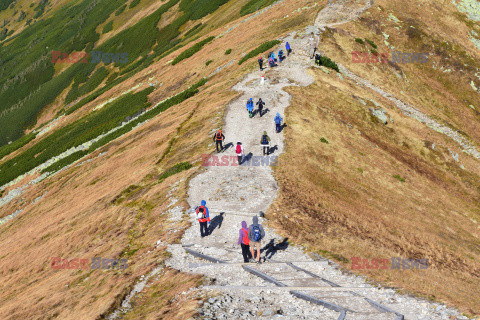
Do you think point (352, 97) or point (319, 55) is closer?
point (352, 97)

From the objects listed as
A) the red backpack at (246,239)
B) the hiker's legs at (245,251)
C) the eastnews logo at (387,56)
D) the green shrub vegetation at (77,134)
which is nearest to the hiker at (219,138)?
the red backpack at (246,239)

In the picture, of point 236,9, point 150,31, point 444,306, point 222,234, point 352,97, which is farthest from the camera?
point 150,31

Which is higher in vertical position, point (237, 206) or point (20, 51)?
point (20, 51)

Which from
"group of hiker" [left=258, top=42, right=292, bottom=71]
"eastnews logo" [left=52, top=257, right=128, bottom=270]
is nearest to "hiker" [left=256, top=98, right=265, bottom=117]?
"group of hiker" [left=258, top=42, right=292, bottom=71]

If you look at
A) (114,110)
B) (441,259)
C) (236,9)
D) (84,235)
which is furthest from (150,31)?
(441,259)

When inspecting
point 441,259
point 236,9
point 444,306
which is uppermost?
point 236,9

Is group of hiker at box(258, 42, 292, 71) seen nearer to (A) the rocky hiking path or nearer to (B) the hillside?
(B) the hillside

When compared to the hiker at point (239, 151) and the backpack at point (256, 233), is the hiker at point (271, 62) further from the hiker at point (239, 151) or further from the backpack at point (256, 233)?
the backpack at point (256, 233)

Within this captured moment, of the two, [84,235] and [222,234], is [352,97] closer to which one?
[222,234]
